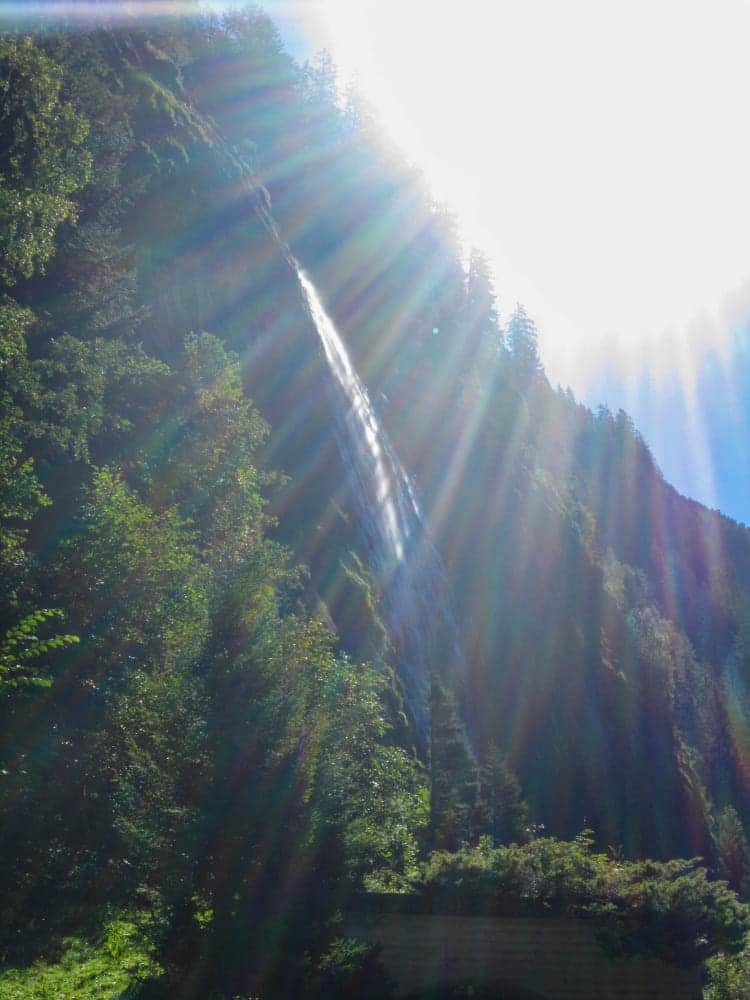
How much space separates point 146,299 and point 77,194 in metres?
3.85

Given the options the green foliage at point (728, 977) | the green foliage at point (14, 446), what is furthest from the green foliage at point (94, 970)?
the green foliage at point (728, 977)

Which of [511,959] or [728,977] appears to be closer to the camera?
[511,959]

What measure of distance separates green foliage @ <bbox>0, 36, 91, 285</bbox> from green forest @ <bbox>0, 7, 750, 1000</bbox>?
0.08 meters

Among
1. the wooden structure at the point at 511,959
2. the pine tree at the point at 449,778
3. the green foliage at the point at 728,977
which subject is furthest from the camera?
the pine tree at the point at 449,778

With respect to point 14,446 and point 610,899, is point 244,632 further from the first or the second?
point 610,899

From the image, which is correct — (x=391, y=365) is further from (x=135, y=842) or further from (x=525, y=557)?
(x=135, y=842)

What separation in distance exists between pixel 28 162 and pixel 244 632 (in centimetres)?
977

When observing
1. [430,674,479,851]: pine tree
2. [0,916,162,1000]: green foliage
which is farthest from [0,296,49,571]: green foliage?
[430,674,479,851]: pine tree

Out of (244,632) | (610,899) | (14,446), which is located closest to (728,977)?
(610,899)

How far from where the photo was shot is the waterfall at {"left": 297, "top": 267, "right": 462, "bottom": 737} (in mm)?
25844

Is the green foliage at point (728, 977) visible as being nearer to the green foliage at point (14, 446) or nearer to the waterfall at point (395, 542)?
the waterfall at point (395, 542)

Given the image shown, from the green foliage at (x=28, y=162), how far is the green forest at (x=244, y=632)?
76 millimetres

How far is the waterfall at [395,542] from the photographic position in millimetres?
25844

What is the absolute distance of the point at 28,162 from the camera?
49.6 feet
